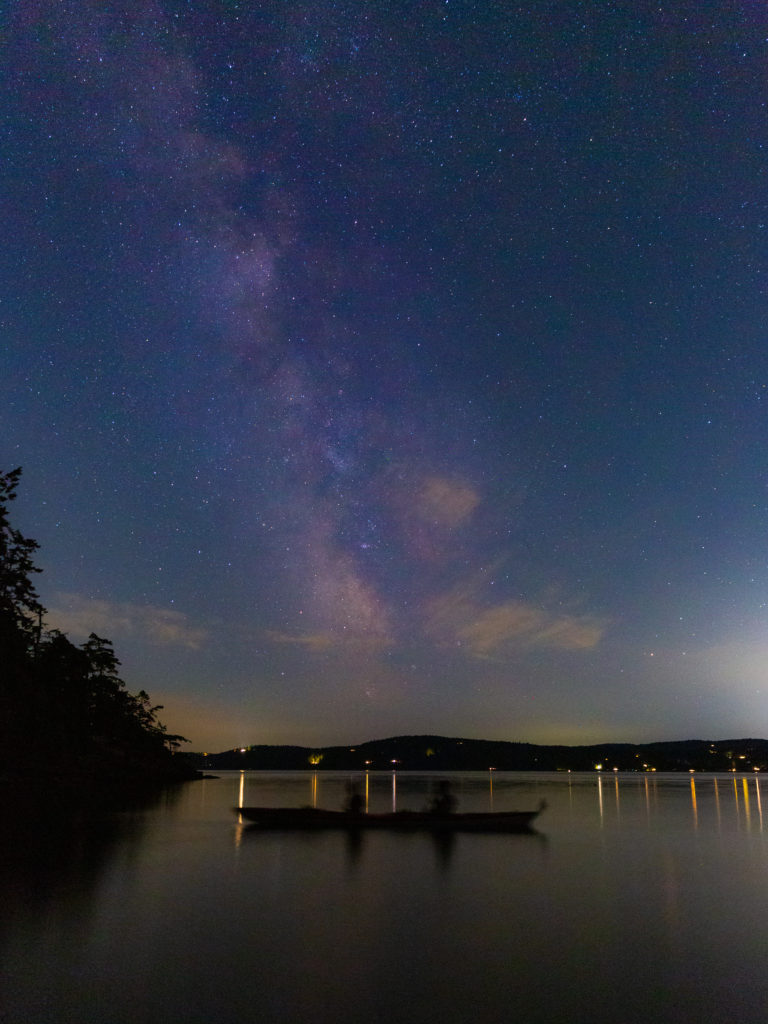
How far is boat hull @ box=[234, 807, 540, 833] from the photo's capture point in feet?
109

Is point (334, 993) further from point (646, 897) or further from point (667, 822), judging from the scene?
point (667, 822)

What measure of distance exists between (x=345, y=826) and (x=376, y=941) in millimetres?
20214

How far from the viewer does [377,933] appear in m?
15.5

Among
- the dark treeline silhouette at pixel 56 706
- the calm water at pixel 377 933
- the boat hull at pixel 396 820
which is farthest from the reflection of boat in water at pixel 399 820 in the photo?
the dark treeline silhouette at pixel 56 706

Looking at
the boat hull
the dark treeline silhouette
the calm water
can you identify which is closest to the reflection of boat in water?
the boat hull

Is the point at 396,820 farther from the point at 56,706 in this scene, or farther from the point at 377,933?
the point at 56,706

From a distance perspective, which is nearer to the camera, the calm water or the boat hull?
the calm water

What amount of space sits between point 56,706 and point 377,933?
151 ft

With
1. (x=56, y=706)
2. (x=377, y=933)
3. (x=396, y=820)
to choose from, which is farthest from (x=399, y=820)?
(x=56, y=706)

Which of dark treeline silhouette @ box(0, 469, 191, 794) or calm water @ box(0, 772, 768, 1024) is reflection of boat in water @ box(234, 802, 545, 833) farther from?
dark treeline silhouette @ box(0, 469, 191, 794)

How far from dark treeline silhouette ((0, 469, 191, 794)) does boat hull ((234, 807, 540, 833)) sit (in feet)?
57.4

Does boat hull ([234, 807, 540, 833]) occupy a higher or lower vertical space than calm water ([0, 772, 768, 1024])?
lower

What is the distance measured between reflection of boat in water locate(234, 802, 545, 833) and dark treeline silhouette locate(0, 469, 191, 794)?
1774 centimetres

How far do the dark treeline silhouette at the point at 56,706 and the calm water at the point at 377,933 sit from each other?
2021cm
